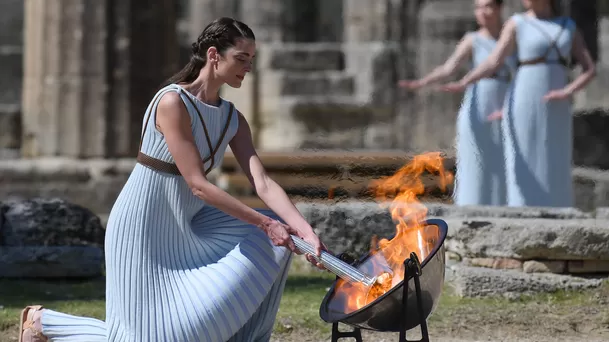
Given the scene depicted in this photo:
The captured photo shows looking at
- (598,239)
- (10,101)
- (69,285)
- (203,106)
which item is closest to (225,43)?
(203,106)

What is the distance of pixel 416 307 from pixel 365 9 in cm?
1631

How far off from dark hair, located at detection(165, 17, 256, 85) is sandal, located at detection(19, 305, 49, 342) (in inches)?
38.3

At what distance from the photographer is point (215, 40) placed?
4.96 metres

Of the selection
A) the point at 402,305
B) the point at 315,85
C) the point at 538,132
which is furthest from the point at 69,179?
the point at 402,305

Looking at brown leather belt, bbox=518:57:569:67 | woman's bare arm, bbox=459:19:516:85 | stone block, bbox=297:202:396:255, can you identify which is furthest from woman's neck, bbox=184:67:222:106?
brown leather belt, bbox=518:57:569:67

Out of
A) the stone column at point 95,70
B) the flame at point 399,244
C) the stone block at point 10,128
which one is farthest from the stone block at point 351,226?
the stone block at point 10,128

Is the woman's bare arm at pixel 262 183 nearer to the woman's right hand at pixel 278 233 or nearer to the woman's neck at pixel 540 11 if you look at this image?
the woman's right hand at pixel 278 233

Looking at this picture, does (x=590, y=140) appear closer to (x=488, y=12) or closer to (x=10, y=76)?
(x=488, y=12)

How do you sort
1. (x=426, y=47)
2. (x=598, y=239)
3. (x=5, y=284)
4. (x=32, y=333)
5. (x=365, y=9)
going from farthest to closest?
(x=365, y=9)
(x=426, y=47)
(x=5, y=284)
(x=598, y=239)
(x=32, y=333)

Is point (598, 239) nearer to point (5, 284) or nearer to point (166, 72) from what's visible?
point (5, 284)

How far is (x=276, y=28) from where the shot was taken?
21.5 m

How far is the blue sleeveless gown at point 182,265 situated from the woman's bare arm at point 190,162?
60mm

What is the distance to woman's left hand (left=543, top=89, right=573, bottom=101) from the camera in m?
9.40

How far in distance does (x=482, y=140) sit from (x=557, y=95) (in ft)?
2.71
